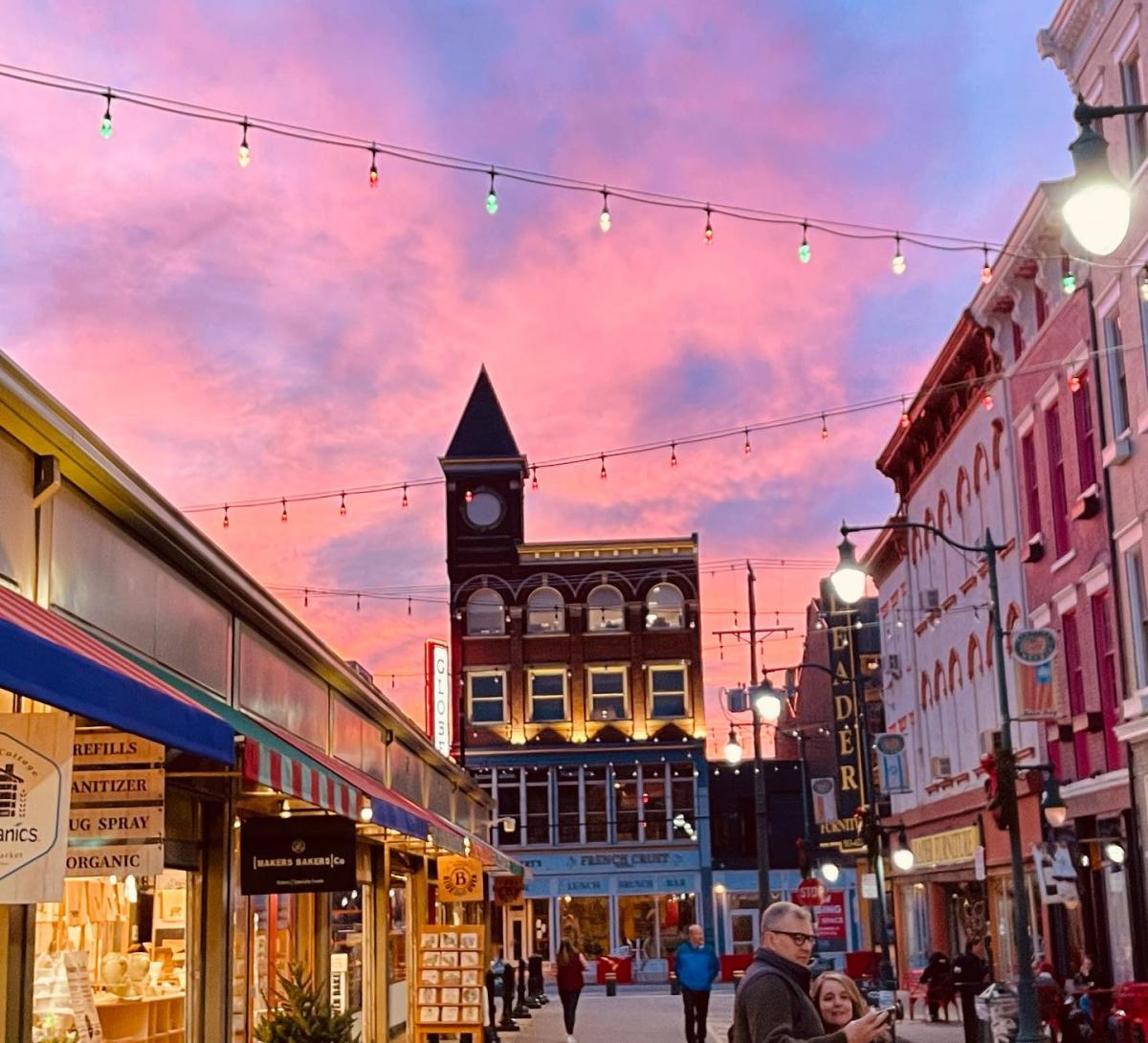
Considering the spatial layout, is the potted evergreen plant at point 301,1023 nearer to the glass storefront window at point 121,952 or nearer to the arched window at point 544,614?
the glass storefront window at point 121,952

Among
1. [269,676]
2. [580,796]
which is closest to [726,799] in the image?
[580,796]

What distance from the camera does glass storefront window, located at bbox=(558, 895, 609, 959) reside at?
66.8m

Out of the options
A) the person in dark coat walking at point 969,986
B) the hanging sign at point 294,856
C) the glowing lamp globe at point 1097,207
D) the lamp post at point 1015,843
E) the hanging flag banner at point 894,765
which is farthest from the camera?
the hanging flag banner at point 894,765

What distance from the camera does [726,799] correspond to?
6962 centimetres

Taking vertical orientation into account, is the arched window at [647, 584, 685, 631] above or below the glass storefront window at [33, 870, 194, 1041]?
above

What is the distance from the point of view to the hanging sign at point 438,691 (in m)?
51.1

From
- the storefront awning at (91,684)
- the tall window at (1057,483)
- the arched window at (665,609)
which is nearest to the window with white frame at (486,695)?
the arched window at (665,609)

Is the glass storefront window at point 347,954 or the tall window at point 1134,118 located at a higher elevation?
the tall window at point 1134,118

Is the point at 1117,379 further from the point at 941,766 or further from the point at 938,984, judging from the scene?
the point at 941,766

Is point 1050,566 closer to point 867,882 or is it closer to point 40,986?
point 867,882

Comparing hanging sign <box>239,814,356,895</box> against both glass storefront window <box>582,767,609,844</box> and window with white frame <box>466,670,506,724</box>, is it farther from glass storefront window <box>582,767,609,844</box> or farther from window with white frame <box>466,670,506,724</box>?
window with white frame <box>466,670,506,724</box>

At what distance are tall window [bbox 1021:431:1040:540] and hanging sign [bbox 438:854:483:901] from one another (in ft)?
37.7

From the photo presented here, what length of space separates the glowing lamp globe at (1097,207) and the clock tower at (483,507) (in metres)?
60.2

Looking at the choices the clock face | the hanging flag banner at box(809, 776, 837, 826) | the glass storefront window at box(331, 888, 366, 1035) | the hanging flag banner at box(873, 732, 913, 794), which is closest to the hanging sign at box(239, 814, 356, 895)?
the glass storefront window at box(331, 888, 366, 1035)
